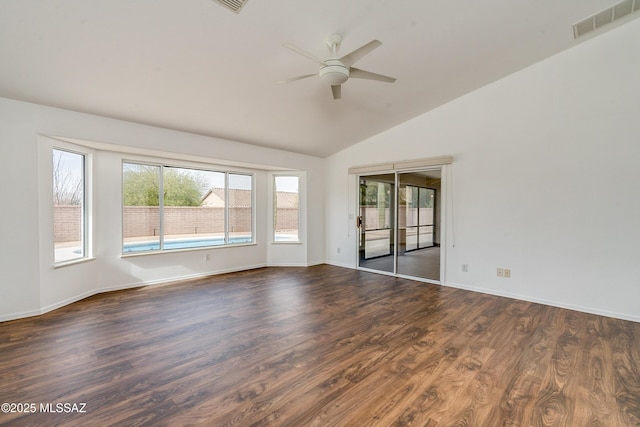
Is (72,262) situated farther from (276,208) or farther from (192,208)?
(276,208)

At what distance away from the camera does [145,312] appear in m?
3.62

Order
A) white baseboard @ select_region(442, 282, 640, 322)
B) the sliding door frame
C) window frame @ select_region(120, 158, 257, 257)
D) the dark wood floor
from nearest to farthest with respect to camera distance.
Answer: the dark wood floor
white baseboard @ select_region(442, 282, 640, 322)
window frame @ select_region(120, 158, 257, 257)
the sliding door frame

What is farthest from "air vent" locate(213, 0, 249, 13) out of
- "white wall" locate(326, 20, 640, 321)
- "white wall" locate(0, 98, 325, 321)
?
"white wall" locate(326, 20, 640, 321)

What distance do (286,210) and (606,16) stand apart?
18.9 feet

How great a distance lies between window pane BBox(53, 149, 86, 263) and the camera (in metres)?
3.81

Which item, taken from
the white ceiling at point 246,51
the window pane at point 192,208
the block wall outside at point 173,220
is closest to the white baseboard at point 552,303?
the white ceiling at point 246,51

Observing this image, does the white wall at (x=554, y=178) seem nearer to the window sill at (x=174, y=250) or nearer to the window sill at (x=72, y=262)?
the window sill at (x=174, y=250)

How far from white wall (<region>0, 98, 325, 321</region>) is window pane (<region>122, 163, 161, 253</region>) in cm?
15

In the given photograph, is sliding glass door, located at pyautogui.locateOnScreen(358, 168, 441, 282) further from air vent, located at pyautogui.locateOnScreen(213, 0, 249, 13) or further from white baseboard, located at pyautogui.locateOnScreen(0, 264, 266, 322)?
air vent, located at pyautogui.locateOnScreen(213, 0, 249, 13)

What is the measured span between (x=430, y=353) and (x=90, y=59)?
4411 mm

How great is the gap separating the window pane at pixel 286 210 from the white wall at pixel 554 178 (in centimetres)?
304

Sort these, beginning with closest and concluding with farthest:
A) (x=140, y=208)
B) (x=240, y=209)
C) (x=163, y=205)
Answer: (x=140, y=208)
(x=163, y=205)
(x=240, y=209)

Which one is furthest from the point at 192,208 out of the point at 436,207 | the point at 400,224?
the point at 436,207

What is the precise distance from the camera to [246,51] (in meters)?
2.93
